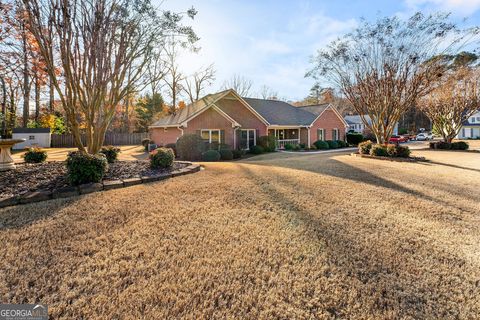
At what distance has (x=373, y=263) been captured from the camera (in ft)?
9.68

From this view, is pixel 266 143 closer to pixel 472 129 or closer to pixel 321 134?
pixel 321 134

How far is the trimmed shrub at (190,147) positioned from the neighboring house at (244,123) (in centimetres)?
243

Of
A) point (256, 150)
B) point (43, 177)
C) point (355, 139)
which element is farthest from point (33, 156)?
point (355, 139)

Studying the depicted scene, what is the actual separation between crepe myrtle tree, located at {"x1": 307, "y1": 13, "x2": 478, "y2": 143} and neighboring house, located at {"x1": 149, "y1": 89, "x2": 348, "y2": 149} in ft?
24.0

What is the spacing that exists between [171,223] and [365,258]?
3026 mm

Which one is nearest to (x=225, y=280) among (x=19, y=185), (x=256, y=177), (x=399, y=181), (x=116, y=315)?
(x=116, y=315)

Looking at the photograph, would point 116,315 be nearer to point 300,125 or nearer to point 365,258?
point 365,258

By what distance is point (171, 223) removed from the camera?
159 inches

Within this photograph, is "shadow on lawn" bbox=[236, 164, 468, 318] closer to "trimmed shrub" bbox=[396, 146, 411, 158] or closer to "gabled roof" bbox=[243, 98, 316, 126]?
"trimmed shrub" bbox=[396, 146, 411, 158]

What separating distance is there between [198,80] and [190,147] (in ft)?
77.8

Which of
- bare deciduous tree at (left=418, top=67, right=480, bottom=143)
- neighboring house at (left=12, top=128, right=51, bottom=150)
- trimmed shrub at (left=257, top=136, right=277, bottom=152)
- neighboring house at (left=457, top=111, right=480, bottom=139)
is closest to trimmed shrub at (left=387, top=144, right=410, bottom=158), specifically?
bare deciduous tree at (left=418, top=67, right=480, bottom=143)

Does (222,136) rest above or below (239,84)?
below

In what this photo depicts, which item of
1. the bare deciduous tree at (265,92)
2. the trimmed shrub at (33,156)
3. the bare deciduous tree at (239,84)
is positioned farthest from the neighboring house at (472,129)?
the trimmed shrub at (33,156)

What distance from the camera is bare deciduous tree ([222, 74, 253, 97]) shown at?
137ft
